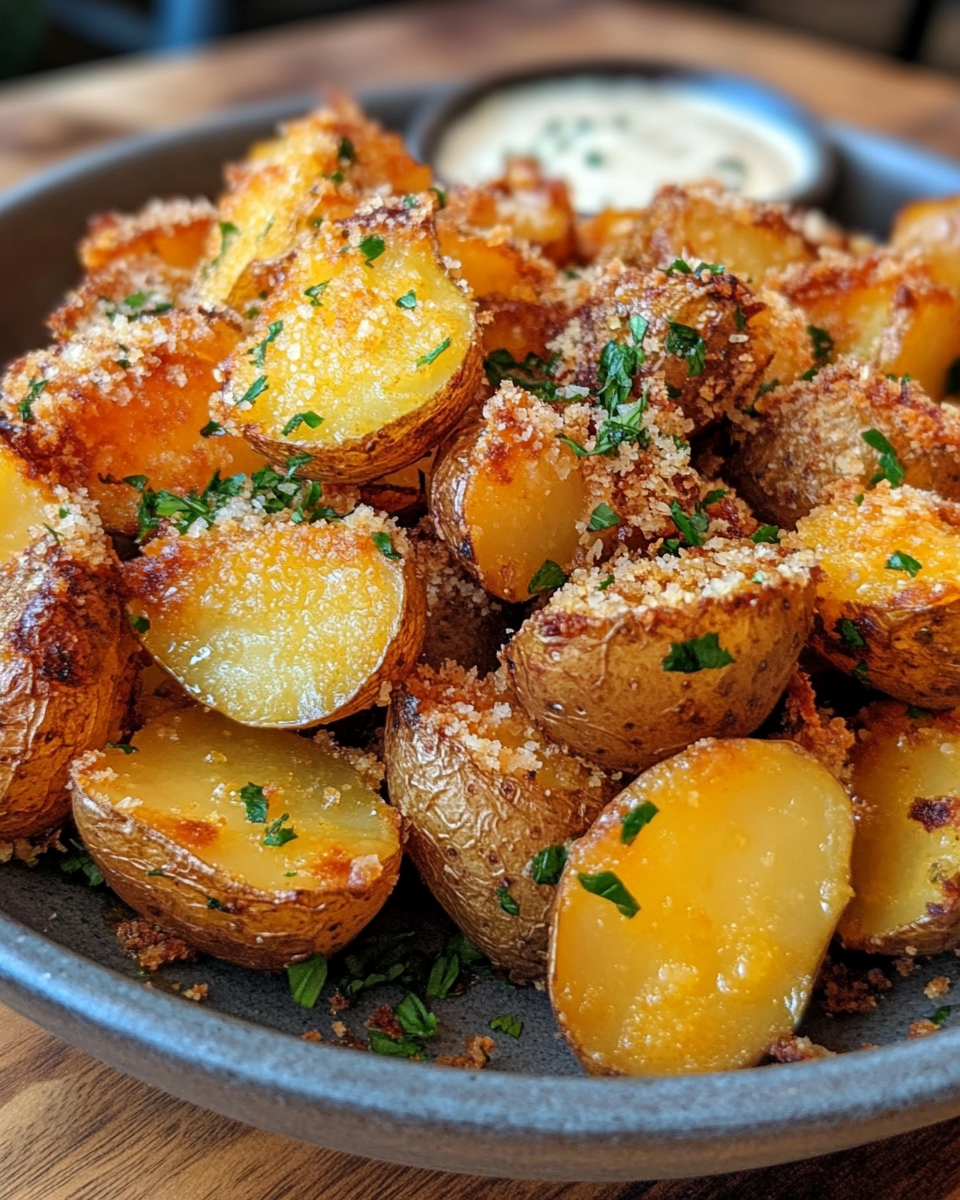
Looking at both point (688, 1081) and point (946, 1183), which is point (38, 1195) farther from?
point (946, 1183)

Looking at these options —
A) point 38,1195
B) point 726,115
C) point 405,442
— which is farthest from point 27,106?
point 38,1195

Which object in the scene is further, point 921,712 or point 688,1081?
point 921,712

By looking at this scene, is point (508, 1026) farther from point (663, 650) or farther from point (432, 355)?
point (432, 355)

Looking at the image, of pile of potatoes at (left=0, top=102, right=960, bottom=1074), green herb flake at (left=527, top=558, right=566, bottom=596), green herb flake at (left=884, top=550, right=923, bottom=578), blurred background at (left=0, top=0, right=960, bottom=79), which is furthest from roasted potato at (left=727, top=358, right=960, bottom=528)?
blurred background at (left=0, top=0, right=960, bottom=79)

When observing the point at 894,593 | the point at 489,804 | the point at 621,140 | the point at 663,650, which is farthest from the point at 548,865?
the point at 621,140

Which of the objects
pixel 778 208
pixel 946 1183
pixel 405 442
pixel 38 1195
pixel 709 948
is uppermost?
pixel 778 208
